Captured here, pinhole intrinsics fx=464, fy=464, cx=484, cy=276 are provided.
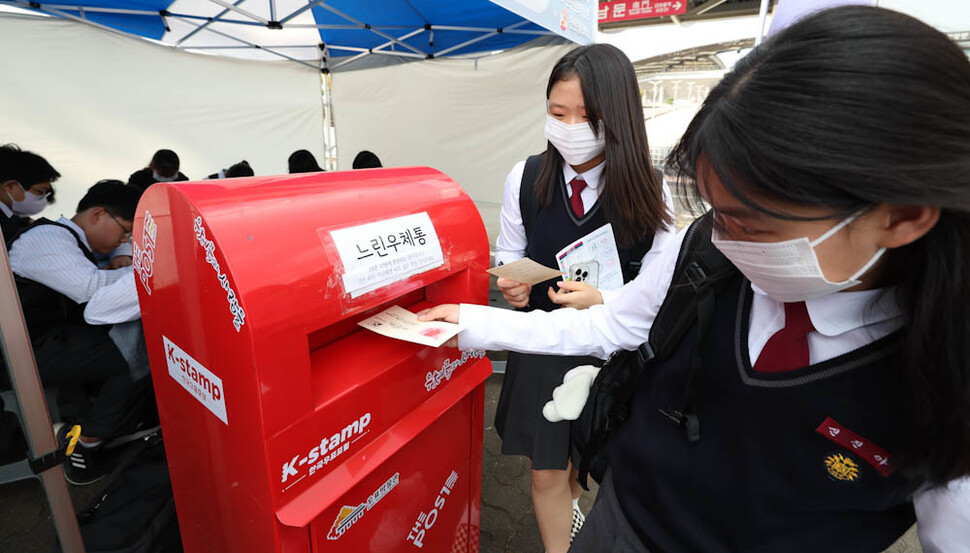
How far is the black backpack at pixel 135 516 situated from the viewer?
4.62 ft

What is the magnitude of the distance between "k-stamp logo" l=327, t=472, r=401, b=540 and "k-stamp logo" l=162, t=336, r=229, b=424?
1.00ft

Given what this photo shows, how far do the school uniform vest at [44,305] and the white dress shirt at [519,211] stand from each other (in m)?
1.83

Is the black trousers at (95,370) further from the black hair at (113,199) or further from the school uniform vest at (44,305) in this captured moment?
the black hair at (113,199)

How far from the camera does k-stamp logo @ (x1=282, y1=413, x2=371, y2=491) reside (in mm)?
821

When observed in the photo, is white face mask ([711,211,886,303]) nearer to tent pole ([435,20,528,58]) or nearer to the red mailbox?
the red mailbox

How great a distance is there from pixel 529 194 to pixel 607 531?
94 cm

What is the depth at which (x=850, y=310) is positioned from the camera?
601mm

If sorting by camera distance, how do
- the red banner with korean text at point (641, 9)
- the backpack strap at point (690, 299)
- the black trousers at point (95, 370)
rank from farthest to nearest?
the red banner with korean text at point (641, 9) → the black trousers at point (95, 370) → the backpack strap at point (690, 299)

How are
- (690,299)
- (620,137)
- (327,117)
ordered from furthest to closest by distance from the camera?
(327,117) → (620,137) → (690,299)

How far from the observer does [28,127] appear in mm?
3752

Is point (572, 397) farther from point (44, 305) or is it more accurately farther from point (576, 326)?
point (44, 305)

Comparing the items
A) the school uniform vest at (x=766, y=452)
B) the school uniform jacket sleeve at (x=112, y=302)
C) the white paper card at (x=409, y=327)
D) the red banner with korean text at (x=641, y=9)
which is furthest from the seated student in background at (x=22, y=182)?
the red banner with korean text at (x=641, y=9)

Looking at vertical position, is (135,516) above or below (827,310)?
below

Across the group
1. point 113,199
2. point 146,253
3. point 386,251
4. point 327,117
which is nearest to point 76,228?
point 113,199
